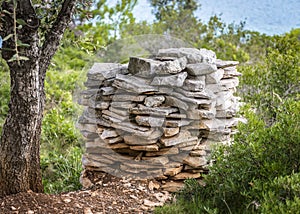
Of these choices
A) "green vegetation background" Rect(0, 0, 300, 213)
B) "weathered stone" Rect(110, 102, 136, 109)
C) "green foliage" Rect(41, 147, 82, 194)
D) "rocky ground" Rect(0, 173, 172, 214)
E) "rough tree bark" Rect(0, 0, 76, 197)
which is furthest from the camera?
"green foliage" Rect(41, 147, 82, 194)

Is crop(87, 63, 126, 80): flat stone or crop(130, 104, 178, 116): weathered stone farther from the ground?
crop(87, 63, 126, 80): flat stone

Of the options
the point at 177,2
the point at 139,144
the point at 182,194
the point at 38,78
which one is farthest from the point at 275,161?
the point at 177,2

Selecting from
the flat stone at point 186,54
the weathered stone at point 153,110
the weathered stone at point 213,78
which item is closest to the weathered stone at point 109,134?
the weathered stone at point 153,110

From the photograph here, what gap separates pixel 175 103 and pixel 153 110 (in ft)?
0.57

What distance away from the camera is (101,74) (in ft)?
10.3

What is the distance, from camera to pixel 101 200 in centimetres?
264

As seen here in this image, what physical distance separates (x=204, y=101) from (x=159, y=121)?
0.35 meters

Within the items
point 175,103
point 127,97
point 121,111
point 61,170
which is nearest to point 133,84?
point 127,97

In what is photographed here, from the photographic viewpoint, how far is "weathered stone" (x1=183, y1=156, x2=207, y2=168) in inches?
117

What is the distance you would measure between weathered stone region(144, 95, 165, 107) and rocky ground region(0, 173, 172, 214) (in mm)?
577

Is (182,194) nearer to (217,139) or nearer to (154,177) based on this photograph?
(154,177)

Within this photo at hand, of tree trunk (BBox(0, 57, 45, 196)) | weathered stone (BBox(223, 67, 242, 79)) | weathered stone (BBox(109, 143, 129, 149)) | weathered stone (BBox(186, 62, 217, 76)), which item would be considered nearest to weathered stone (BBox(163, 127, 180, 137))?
weathered stone (BBox(109, 143, 129, 149))

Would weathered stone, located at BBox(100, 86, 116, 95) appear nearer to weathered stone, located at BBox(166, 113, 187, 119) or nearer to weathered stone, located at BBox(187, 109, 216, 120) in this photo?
weathered stone, located at BBox(166, 113, 187, 119)

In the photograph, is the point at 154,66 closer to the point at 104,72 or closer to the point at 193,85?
the point at 193,85
